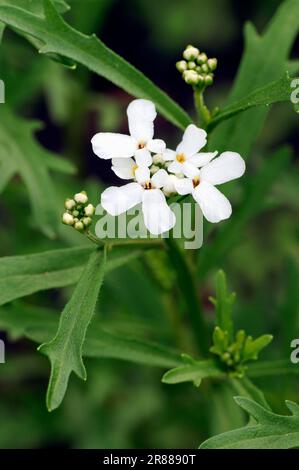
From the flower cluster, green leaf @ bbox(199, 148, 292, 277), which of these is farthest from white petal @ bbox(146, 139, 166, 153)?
green leaf @ bbox(199, 148, 292, 277)

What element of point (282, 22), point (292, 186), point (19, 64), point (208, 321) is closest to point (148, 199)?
point (282, 22)

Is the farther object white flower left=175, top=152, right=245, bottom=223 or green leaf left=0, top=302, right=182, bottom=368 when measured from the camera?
green leaf left=0, top=302, right=182, bottom=368

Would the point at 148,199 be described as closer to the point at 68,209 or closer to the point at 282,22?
the point at 68,209

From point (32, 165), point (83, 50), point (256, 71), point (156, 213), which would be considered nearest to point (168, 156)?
point (156, 213)

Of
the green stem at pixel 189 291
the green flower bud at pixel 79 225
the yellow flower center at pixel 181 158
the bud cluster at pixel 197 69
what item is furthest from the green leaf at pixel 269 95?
the green flower bud at pixel 79 225

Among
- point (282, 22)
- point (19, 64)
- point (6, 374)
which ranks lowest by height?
point (6, 374)

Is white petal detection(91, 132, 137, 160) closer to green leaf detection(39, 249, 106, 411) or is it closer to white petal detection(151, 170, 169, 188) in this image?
white petal detection(151, 170, 169, 188)

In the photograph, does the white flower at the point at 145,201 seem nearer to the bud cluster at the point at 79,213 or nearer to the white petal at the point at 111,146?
the white petal at the point at 111,146
